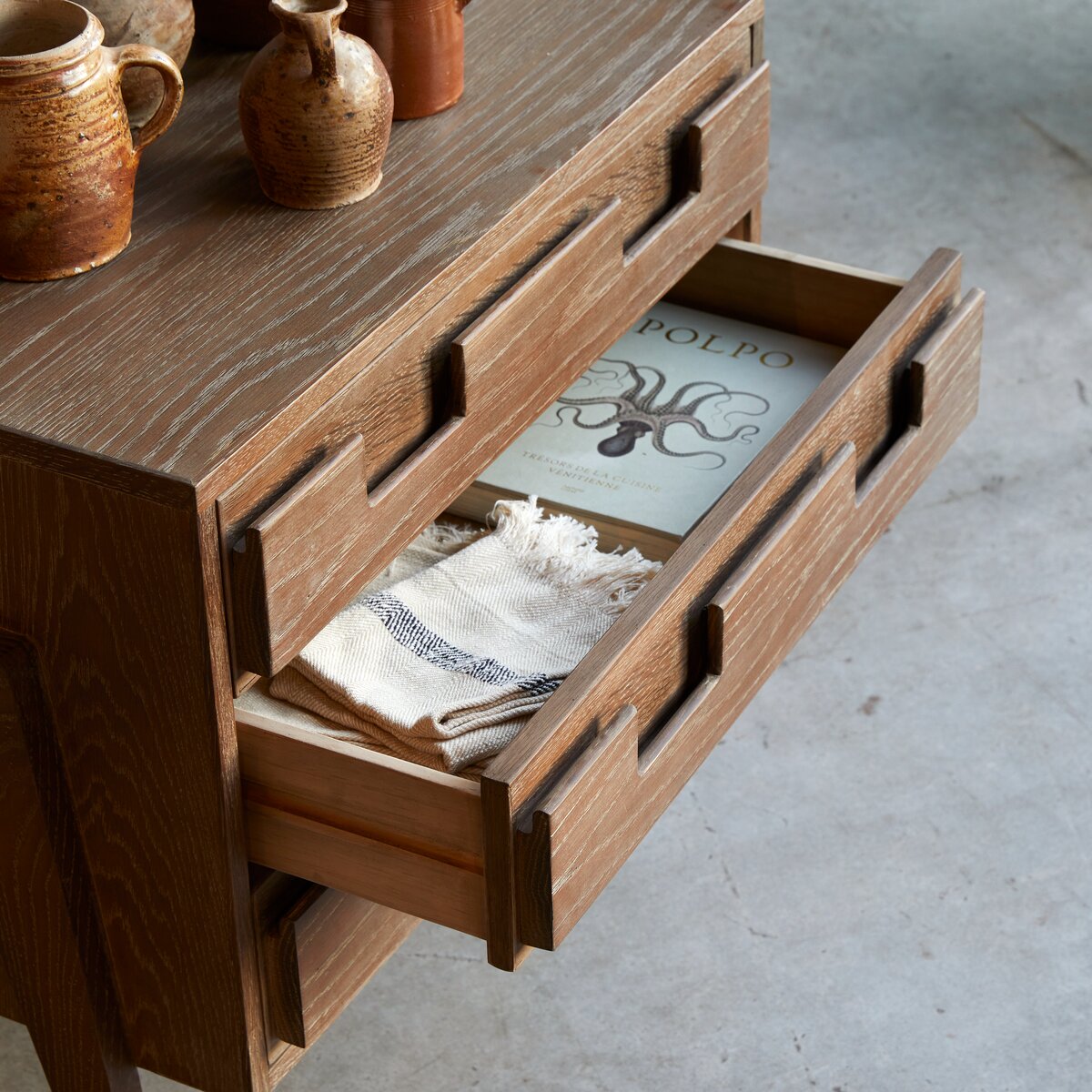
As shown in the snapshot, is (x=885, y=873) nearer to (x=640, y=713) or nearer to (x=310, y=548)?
(x=640, y=713)

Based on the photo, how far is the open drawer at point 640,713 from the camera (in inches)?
36.8

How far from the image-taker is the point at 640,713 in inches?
40.9

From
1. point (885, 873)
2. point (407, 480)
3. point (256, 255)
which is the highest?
point (256, 255)

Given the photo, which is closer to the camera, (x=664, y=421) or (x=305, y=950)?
(x=305, y=950)

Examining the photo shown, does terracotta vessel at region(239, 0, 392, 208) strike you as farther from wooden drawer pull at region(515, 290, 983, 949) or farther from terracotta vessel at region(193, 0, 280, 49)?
wooden drawer pull at region(515, 290, 983, 949)

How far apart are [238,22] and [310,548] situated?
49cm

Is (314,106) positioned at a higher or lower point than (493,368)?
higher

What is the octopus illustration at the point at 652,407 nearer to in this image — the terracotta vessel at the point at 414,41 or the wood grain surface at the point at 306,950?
the terracotta vessel at the point at 414,41

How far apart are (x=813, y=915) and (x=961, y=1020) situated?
0.15m

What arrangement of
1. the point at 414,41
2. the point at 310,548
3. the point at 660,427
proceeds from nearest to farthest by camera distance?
1. the point at 310,548
2. the point at 414,41
3. the point at 660,427

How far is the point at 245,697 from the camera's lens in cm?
109

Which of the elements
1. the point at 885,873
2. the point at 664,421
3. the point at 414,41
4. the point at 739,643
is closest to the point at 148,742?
the point at 739,643

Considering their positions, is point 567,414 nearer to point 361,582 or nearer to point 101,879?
point 361,582

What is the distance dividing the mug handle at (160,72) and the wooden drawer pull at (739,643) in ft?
1.41
